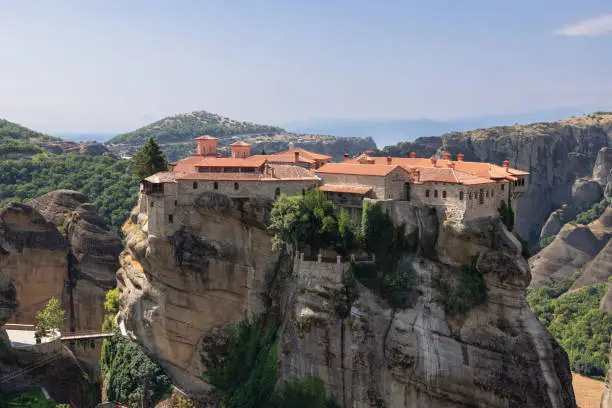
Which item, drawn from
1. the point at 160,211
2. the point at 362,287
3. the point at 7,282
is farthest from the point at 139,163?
the point at 362,287

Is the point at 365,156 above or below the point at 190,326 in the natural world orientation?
above

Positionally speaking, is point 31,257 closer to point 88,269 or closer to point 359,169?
point 88,269

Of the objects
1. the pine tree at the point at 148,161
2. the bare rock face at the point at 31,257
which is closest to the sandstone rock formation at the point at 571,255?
the pine tree at the point at 148,161

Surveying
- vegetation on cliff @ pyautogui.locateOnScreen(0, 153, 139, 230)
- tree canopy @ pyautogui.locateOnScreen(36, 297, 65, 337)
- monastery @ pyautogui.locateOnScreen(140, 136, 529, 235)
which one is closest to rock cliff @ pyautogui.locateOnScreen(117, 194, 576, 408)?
monastery @ pyautogui.locateOnScreen(140, 136, 529, 235)

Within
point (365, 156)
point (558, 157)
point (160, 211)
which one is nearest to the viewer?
point (160, 211)

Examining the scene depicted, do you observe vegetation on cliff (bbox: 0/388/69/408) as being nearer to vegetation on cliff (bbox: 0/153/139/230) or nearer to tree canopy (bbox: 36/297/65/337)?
tree canopy (bbox: 36/297/65/337)

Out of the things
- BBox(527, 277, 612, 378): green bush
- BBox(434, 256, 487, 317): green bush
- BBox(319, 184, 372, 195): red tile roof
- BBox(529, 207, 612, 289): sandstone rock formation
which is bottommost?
BBox(527, 277, 612, 378): green bush

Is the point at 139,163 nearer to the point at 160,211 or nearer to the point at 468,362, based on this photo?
the point at 160,211
